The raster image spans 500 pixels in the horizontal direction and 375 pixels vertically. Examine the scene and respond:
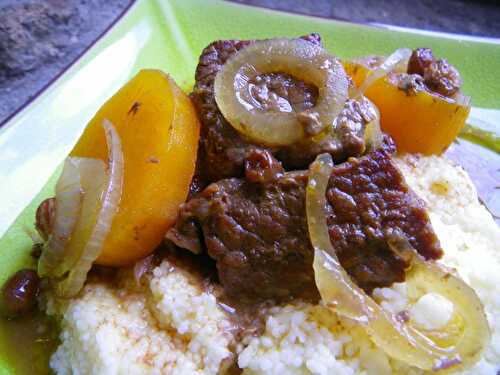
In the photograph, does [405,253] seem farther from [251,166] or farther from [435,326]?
[251,166]

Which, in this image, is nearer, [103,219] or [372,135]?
[103,219]

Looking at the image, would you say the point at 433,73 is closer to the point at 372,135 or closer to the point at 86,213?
the point at 372,135

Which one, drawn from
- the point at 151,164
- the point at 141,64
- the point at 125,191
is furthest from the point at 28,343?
the point at 141,64

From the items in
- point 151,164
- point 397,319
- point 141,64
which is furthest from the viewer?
point 141,64

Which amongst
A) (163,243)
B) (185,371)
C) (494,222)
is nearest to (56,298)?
(163,243)

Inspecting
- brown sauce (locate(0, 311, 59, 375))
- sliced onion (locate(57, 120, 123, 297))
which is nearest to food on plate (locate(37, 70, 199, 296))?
sliced onion (locate(57, 120, 123, 297))

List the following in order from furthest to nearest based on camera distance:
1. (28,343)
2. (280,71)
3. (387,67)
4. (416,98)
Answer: (387,67) → (416,98) → (28,343) → (280,71)
